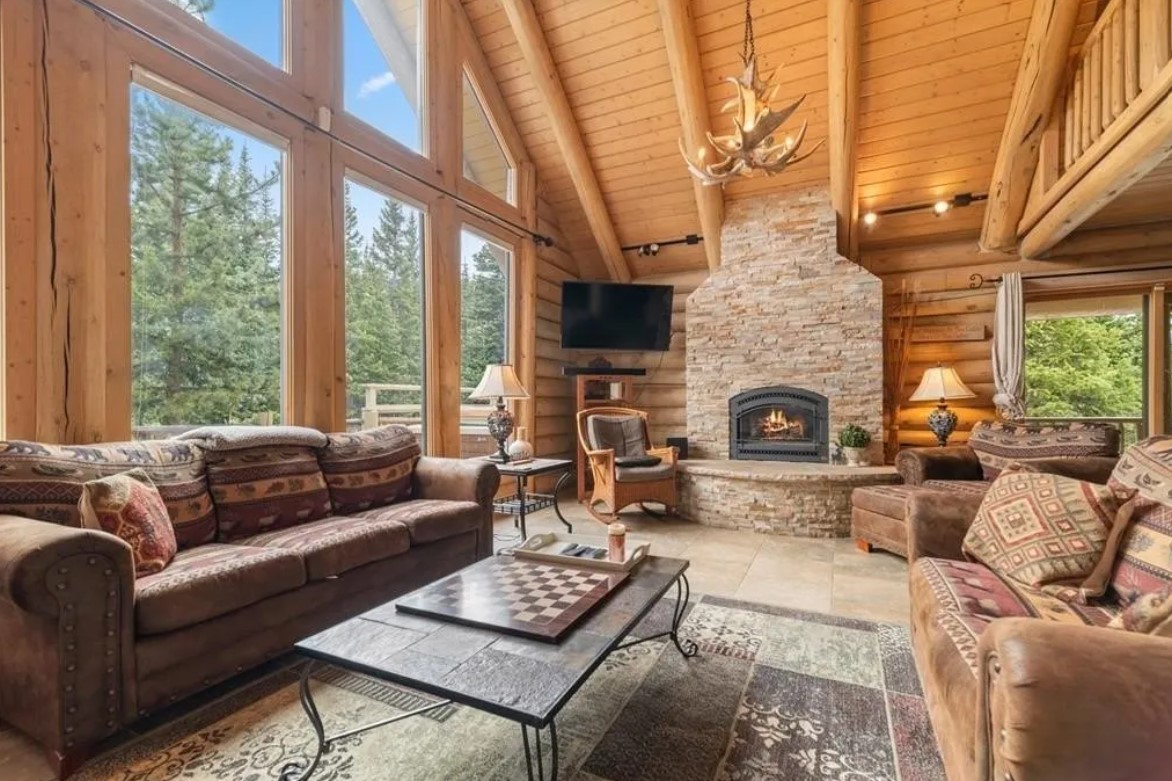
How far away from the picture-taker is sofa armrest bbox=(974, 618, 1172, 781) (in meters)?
0.82

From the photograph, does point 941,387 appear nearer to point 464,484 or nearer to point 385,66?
point 464,484

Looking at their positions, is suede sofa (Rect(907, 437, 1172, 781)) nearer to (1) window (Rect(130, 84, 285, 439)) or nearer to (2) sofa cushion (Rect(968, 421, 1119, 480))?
(2) sofa cushion (Rect(968, 421, 1119, 480))

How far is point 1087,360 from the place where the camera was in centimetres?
524

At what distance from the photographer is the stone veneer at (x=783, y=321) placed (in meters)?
4.99

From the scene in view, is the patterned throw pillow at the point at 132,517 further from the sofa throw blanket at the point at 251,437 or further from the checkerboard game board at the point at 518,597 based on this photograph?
the checkerboard game board at the point at 518,597

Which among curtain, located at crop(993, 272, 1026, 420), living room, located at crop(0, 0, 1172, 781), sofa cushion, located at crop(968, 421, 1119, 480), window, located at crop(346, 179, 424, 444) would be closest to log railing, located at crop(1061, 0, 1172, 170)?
living room, located at crop(0, 0, 1172, 781)

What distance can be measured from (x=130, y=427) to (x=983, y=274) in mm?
→ 6476

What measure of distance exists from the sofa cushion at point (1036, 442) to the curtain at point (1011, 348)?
3.89 feet

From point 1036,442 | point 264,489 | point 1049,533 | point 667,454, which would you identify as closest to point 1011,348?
point 1036,442

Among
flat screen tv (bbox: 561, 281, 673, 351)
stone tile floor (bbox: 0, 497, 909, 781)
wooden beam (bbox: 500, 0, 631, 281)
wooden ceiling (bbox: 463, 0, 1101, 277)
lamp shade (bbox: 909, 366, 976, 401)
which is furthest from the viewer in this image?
flat screen tv (bbox: 561, 281, 673, 351)

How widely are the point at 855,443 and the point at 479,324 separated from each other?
3.52m

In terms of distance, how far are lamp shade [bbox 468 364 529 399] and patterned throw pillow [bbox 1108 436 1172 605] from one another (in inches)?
122

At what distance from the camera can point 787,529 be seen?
4348 mm

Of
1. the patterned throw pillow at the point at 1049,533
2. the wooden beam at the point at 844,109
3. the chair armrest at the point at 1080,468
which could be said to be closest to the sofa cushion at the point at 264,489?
the patterned throw pillow at the point at 1049,533
